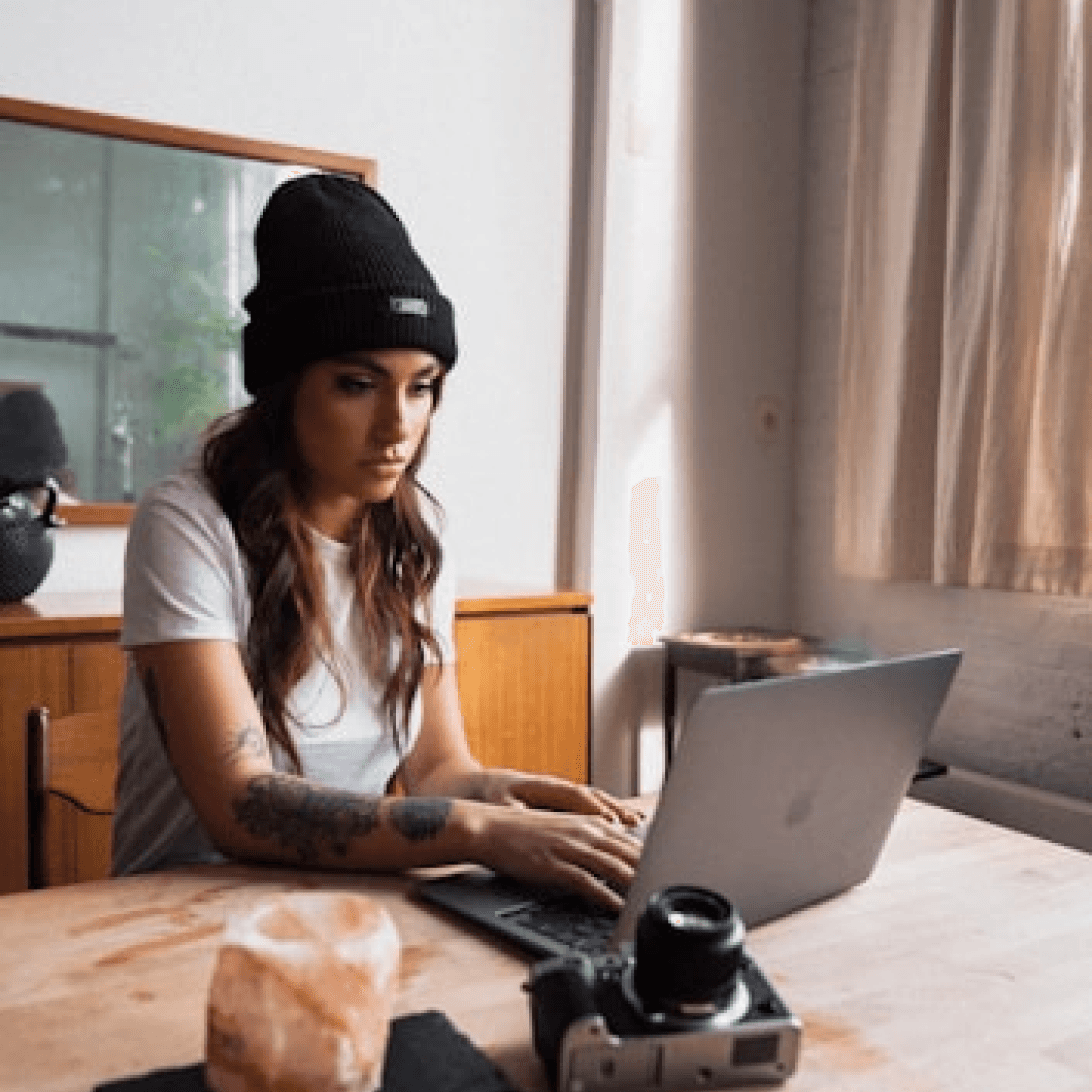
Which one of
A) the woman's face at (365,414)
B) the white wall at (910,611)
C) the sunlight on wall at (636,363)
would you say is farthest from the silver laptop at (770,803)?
the sunlight on wall at (636,363)

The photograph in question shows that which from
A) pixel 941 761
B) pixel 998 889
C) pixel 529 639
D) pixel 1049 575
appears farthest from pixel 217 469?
pixel 941 761

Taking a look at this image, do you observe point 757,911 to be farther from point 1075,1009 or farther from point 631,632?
point 631,632

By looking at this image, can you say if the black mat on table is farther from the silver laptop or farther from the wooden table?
the silver laptop

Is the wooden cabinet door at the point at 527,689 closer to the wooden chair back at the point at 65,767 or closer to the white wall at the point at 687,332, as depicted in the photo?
the white wall at the point at 687,332

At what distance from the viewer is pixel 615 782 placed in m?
3.41

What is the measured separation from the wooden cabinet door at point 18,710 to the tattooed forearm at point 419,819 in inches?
49.7

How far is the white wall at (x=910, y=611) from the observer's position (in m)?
2.87

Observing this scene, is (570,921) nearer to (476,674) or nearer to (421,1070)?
(421,1070)

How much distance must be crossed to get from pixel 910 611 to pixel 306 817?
7.79ft

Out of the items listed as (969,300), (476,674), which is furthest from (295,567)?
(969,300)

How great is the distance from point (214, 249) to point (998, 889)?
2.13 meters

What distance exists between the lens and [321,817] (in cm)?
119

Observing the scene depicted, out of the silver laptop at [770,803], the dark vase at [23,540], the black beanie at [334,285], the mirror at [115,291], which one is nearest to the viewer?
the silver laptop at [770,803]

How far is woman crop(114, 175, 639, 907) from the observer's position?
4.18 ft
